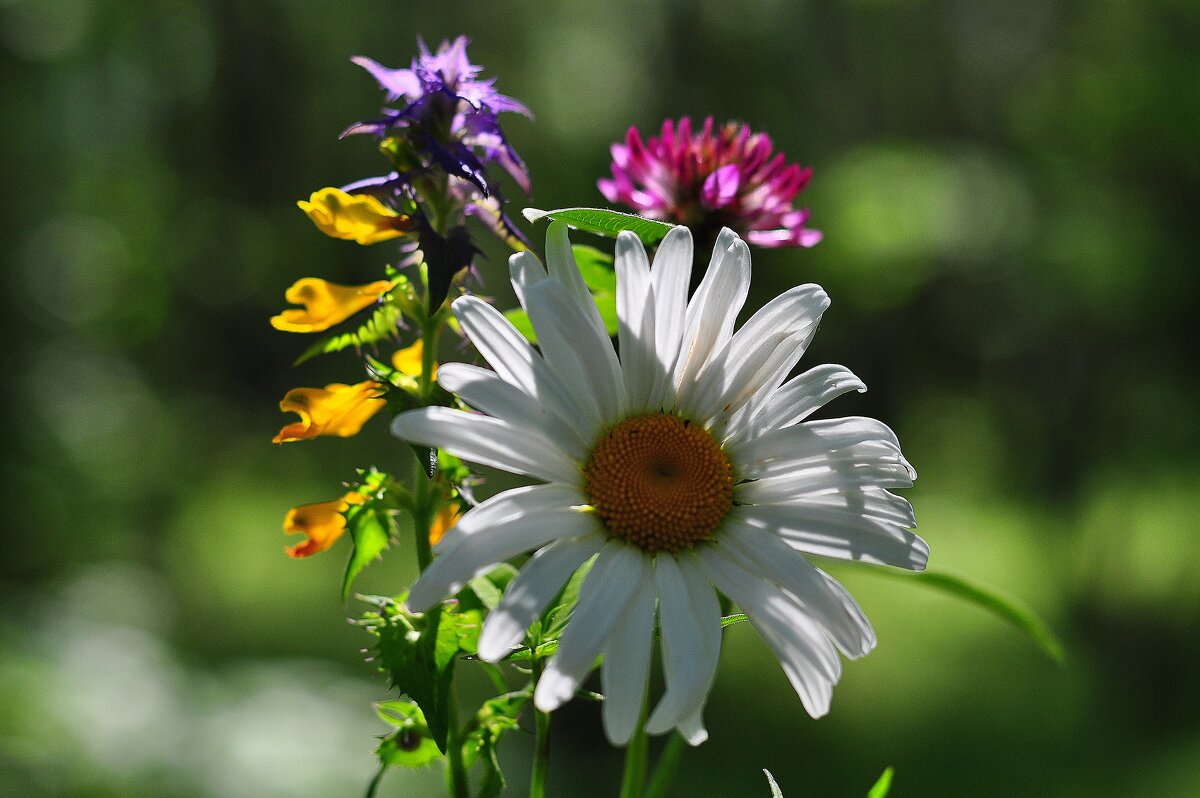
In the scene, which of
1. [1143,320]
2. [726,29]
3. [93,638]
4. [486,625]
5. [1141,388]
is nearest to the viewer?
[486,625]

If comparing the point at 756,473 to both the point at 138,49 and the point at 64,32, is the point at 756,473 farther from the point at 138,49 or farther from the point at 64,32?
the point at 138,49

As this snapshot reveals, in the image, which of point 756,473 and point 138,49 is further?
point 138,49

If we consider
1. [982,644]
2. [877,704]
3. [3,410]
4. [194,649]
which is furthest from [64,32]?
[982,644]

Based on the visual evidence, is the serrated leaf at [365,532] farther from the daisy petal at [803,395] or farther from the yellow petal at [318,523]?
the daisy petal at [803,395]

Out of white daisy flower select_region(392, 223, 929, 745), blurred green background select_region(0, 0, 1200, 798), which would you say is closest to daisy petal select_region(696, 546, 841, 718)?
white daisy flower select_region(392, 223, 929, 745)

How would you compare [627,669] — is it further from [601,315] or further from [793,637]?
[601,315]

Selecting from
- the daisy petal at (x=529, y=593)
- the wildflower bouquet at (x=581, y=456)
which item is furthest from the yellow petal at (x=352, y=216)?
the daisy petal at (x=529, y=593)

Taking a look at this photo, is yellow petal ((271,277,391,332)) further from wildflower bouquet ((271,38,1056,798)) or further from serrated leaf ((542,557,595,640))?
serrated leaf ((542,557,595,640))

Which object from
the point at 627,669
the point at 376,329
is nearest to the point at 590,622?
the point at 627,669
